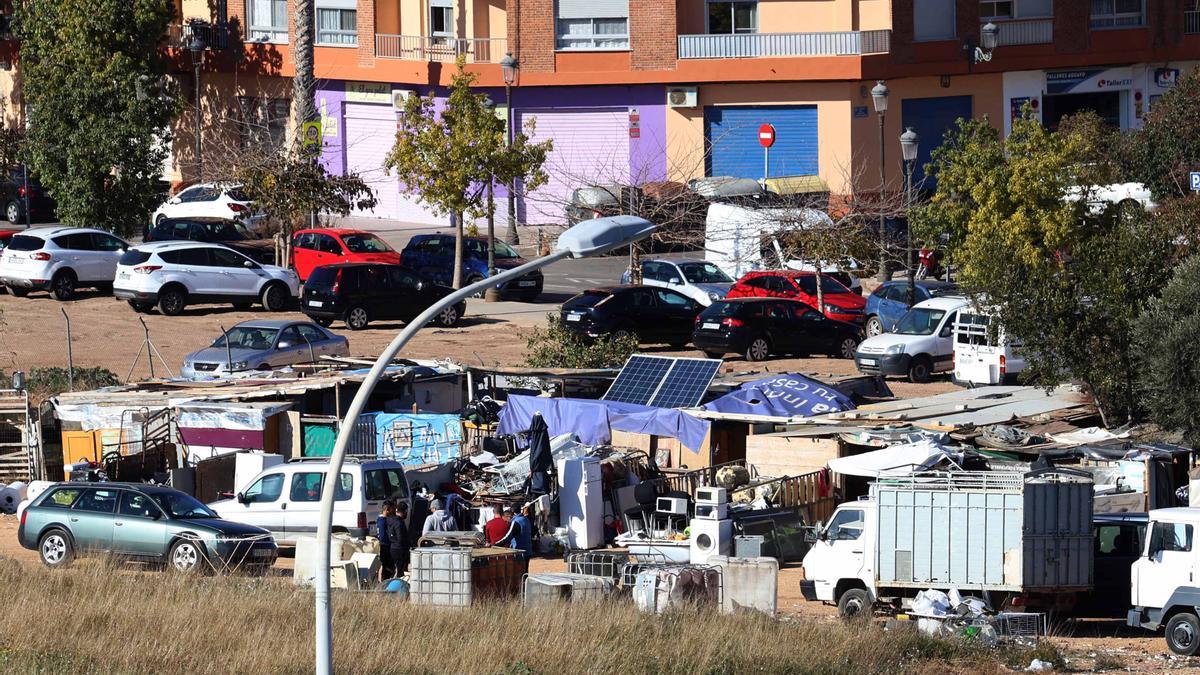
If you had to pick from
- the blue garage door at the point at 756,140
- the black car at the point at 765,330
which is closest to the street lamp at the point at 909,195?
the black car at the point at 765,330

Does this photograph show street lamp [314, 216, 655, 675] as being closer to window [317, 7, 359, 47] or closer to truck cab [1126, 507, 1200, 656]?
truck cab [1126, 507, 1200, 656]

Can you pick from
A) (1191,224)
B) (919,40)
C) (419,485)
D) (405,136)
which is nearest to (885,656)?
(419,485)

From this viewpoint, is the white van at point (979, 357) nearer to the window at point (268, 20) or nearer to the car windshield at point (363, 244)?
the car windshield at point (363, 244)

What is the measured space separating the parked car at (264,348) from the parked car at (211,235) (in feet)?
34.0

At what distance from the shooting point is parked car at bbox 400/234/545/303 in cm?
4256

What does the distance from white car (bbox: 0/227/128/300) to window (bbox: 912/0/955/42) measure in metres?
27.9

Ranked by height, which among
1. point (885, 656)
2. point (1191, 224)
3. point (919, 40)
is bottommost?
point (885, 656)

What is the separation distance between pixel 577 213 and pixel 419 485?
22791mm

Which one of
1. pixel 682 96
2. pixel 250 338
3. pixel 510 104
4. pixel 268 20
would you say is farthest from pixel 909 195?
pixel 268 20

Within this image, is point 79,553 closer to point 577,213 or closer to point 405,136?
point 405,136

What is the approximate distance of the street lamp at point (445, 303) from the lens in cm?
1262

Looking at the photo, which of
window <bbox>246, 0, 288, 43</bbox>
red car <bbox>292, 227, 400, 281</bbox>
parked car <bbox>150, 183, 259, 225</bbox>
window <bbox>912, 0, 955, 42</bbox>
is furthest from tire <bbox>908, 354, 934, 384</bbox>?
window <bbox>246, 0, 288, 43</bbox>

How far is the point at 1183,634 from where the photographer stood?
19.4m

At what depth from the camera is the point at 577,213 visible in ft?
154
